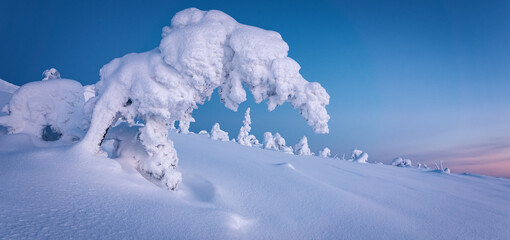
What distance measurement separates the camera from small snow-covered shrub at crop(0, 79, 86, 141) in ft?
21.6

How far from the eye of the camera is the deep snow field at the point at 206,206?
281 centimetres

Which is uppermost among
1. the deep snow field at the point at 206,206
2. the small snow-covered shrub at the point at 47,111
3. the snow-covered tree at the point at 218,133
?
the snow-covered tree at the point at 218,133

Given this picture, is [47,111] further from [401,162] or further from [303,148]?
[303,148]

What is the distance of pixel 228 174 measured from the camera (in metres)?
7.15

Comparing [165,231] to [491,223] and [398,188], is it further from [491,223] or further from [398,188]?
[398,188]

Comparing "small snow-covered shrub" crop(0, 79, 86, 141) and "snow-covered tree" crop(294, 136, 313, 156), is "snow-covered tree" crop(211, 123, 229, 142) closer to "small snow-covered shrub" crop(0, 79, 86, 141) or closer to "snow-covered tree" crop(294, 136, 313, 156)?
"snow-covered tree" crop(294, 136, 313, 156)

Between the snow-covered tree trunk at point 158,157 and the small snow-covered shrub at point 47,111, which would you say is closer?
the snow-covered tree trunk at point 158,157

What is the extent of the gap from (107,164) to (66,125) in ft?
11.4

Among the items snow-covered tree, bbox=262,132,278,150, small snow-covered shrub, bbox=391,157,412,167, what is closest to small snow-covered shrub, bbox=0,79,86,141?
small snow-covered shrub, bbox=391,157,412,167

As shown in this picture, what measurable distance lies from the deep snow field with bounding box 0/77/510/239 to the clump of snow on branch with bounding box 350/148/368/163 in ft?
65.7

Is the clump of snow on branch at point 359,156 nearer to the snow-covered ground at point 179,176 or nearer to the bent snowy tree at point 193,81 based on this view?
the snow-covered ground at point 179,176

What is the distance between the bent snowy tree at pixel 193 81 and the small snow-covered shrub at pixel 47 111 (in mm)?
1909

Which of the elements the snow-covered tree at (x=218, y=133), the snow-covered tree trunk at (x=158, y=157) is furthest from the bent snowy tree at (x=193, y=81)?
the snow-covered tree at (x=218, y=133)

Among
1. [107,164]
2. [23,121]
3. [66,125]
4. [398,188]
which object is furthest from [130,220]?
[398,188]
